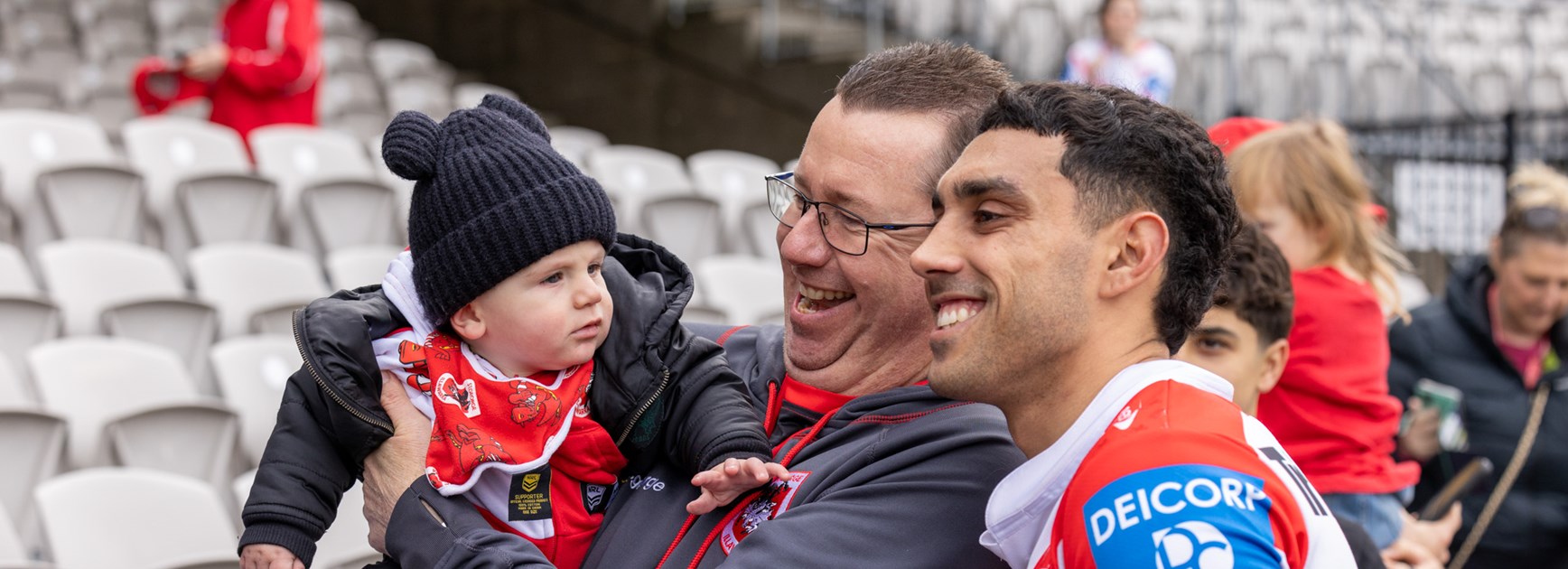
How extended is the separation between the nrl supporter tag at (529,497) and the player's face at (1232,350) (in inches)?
46.9

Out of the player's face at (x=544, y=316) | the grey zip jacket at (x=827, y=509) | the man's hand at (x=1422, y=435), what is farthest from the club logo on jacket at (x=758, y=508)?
the man's hand at (x=1422, y=435)

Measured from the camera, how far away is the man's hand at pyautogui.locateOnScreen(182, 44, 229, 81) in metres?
6.16

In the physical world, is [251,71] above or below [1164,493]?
below

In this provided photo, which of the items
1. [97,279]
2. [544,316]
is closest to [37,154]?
[97,279]

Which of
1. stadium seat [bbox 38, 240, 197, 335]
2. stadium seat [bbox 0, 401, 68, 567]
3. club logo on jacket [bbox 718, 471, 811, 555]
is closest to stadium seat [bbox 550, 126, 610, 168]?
stadium seat [bbox 38, 240, 197, 335]

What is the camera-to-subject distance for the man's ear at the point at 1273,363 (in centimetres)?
257

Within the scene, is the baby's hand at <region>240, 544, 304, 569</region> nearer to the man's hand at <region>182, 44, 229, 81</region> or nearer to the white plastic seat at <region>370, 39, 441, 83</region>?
the man's hand at <region>182, 44, 229, 81</region>

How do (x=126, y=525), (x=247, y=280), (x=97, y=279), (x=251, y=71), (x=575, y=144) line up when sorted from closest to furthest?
A: (x=126, y=525) < (x=97, y=279) < (x=247, y=280) < (x=251, y=71) < (x=575, y=144)

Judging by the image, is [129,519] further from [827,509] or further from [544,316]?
[827,509]

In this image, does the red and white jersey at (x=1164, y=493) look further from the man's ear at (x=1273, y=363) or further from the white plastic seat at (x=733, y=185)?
the white plastic seat at (x=733, y=185)

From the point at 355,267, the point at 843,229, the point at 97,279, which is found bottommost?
the point at 355,267

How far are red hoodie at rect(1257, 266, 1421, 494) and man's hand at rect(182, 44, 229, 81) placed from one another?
493 centimetres

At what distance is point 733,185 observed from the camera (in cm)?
727

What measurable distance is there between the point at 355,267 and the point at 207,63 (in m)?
1.65
